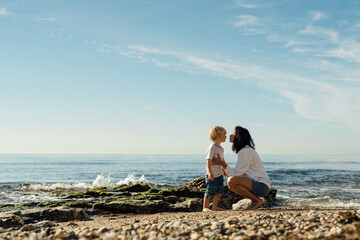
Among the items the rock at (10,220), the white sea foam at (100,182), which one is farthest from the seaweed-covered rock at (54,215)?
the white sea foam at (100,182)

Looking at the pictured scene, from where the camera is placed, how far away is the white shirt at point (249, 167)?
784 cm

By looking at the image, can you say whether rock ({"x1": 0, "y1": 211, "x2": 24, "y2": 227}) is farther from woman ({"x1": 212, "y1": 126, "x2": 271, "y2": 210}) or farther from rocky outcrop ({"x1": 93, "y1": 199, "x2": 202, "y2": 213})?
woman ({"x1": 212, "y1": 126, "x2": 271, "y2": 210})

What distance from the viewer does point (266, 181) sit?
8.12 metres

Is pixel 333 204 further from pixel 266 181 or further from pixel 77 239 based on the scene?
pixel 77 239

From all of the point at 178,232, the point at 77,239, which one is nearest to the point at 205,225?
the point at 178,232

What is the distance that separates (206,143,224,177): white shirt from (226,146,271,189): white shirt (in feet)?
1.30

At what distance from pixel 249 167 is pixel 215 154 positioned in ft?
3.02

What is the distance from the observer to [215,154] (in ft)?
27.6

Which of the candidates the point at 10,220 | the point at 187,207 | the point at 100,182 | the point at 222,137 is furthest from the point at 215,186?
the point at 100,182

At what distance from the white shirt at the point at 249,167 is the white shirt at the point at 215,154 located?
1.30 ft

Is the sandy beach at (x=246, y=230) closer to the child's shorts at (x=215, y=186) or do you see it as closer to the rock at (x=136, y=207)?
the child's shorts at (x=215, y=186)

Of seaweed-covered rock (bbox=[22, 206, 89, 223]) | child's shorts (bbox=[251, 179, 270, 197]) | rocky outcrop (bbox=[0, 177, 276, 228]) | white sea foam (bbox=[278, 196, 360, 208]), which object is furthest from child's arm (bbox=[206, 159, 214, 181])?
white sea foam (bbox=[278, 196, 360, 208])

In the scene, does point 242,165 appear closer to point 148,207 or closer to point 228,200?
point 148,207

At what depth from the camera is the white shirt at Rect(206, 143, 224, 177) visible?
8281 mm
